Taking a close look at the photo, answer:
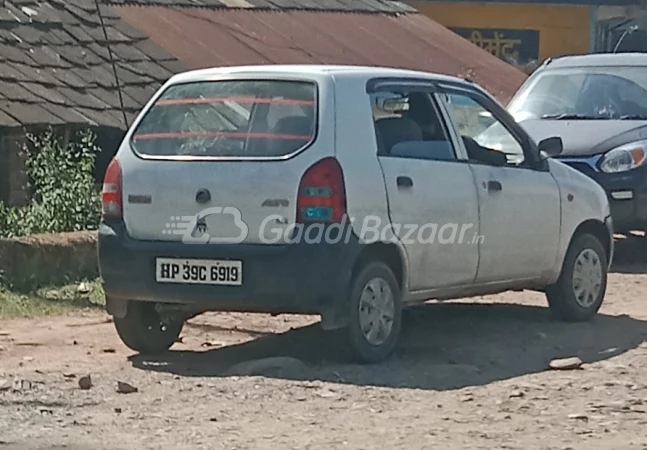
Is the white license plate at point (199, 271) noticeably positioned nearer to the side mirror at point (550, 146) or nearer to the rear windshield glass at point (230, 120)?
the rear windshield glass at point (230, 120)

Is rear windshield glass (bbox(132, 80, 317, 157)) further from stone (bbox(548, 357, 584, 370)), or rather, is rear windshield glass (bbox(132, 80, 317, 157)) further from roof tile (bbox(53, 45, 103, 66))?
roof tile (bbox(53, 45, 103, 66))

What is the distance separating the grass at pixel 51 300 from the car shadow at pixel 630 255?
4774 mm

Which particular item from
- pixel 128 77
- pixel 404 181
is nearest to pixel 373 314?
pixel 404 181

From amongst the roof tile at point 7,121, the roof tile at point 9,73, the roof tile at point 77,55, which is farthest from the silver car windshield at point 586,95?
the roof tile at point 7,121

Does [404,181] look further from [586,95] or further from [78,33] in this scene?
[78,33]

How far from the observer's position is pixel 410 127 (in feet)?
28.3

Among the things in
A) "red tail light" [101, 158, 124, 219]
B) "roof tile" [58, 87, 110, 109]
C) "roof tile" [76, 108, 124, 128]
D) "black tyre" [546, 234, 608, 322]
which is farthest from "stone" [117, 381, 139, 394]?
"roof tile" [58, 87, 110, 109]

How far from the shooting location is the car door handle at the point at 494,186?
900 centimetres

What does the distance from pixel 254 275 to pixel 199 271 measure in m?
0.33

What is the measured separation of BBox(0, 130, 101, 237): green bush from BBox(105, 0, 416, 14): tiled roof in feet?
12.0

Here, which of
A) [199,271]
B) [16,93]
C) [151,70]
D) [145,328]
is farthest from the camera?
[151,70]

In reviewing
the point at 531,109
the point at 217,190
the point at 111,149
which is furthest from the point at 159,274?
the point at 531,109

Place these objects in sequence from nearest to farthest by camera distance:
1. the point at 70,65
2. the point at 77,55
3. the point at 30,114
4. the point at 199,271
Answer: the point at 199,271
the point at 30,114
the point at 70,65
the point at 77,55

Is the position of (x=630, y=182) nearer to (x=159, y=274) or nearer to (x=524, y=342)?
(x=524, y=342)
